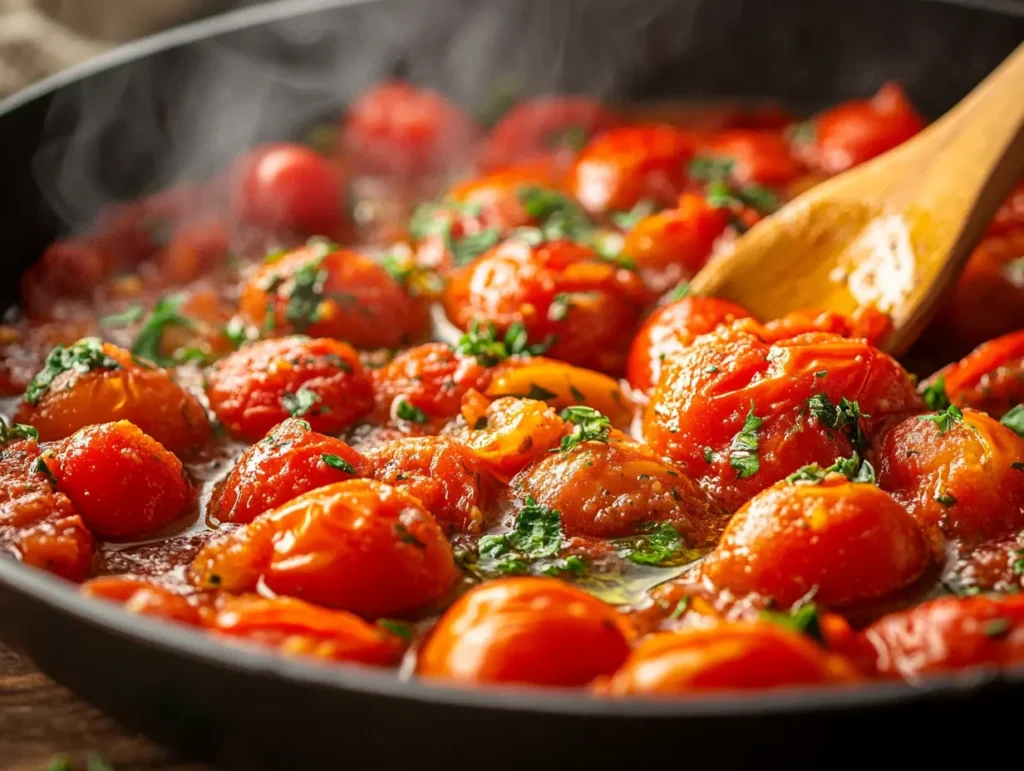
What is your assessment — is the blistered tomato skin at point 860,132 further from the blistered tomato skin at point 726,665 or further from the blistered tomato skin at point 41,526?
the blistered tomato skin at point 41,526

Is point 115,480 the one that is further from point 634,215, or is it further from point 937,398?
point 634,215

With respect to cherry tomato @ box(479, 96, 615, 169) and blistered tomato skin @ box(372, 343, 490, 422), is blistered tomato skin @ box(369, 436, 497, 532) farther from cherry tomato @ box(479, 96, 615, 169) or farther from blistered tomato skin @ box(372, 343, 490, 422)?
cherry tomato @ box(479, 96, 615, 169)

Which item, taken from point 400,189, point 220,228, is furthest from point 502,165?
point 220,228

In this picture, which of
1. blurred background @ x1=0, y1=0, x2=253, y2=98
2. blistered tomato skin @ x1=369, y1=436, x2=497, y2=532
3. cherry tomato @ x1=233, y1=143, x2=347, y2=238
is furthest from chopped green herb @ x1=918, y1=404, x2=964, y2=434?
blurred background @ x1=0, y1=0, x2=253, y2=98

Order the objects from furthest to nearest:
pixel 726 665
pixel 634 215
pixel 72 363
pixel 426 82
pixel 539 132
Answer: pixel 426 82, pixel 539 132, pixel 634 215, pixel 72 363, pixel 726 665

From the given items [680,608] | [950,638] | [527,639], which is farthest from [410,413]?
[950,638]

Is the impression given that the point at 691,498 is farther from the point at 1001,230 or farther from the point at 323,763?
the point at 1001,230
